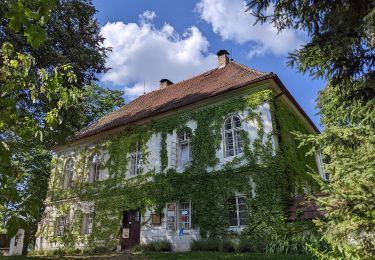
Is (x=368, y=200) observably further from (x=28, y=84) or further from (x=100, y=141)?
(x=100, y=141)

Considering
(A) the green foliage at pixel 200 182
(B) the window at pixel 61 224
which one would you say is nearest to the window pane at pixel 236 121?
(A) the green foliage at pixel 200 182

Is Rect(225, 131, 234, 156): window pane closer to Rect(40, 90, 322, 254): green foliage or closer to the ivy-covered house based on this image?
the ivy-covered house

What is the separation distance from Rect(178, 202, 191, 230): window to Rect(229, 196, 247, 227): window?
2.17 metres

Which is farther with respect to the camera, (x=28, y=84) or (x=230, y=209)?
(x=230, y=209)

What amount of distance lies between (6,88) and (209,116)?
1497 centimetres

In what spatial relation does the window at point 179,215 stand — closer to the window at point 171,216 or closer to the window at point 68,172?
the window at point 171,216

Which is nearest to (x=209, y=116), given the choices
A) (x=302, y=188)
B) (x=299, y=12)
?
(x=302, y=188)

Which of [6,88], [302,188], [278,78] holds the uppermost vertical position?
[278,78]

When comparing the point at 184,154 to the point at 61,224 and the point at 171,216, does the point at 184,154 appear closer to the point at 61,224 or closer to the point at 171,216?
A: the point at 171,216

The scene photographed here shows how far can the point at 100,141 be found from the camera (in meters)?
21.3

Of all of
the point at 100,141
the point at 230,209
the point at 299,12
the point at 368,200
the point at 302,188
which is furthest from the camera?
the point at 100,141

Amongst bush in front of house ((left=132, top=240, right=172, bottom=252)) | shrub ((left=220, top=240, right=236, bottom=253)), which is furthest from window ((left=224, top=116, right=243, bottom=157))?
bush in front of house ((left=132, top=240, right=172, bottom=252))

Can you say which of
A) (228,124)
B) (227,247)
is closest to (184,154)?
(228,124)

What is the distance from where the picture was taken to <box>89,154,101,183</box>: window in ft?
69.6
